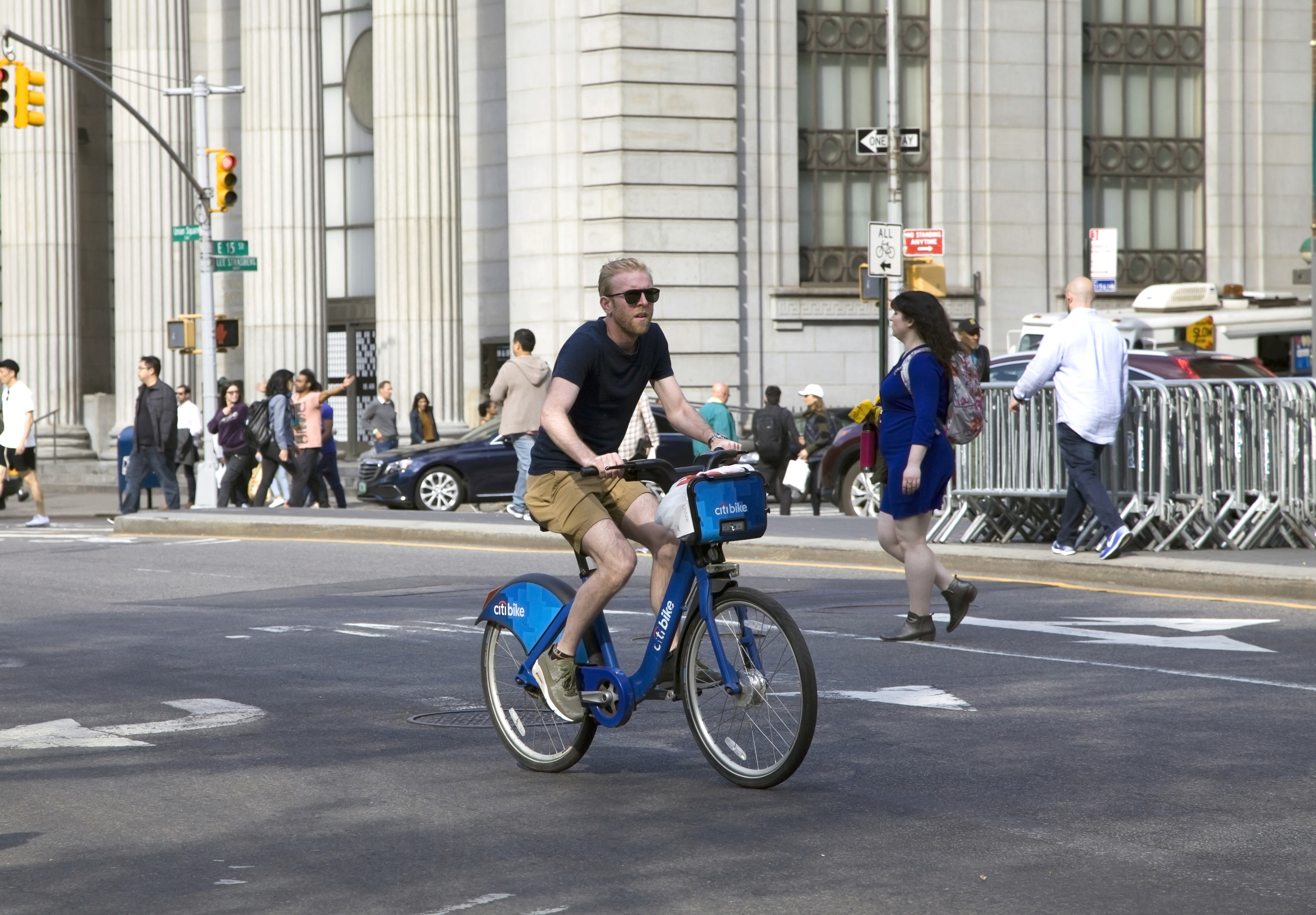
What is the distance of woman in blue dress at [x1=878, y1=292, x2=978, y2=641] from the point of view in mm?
10227

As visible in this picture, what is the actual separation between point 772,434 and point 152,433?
769cm

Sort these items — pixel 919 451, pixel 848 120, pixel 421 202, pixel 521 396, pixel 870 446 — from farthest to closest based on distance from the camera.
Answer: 1. pixel 848 120
2. pixel 421 202
3. pixel 521 396
4. pixel 870 446
5. pixel 919 451

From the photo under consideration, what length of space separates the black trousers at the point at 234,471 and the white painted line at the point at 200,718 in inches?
679

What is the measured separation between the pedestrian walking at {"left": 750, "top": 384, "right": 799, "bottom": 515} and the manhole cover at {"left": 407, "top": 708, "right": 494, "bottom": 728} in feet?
52.1

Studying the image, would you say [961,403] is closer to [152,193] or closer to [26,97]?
[26,97]

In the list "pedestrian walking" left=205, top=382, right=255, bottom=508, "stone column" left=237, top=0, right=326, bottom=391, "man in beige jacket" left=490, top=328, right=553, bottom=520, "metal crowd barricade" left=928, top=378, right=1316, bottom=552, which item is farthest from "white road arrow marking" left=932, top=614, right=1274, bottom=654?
"stone column" left=237, top=0, right=326, bottom=391

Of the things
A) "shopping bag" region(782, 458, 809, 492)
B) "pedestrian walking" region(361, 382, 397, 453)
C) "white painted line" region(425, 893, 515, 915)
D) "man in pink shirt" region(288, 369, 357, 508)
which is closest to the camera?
"white painted line" region(425, 893, 515, 915)

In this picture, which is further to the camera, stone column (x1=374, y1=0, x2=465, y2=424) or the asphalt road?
stone column (x1=374, y1=0, x2=465, y2=424)

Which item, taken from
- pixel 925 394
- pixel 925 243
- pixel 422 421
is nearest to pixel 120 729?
pixel 925 394

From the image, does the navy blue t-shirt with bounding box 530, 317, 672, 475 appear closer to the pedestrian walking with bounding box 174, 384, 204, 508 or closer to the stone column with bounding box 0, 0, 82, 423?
the pedestrian walking with bounding box 174, 384, 204, 508

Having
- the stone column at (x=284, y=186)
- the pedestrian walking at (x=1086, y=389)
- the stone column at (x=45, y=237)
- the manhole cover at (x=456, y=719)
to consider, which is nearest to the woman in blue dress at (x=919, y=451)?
the manhole cover at (x=456, y=719)

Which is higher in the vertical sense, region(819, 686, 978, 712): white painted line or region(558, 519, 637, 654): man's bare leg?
region(558, 519, 637, 654): man's bare leg

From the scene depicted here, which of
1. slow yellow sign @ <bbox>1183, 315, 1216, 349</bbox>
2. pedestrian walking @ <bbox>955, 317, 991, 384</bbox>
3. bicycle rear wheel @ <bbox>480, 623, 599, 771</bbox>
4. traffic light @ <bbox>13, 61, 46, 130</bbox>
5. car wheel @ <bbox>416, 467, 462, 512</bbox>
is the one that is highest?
traffic light @ <bbox>13, 61, 46, 130</bbox>

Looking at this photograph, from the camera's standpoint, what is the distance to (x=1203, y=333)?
27.5 meters
